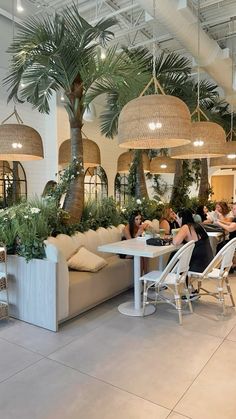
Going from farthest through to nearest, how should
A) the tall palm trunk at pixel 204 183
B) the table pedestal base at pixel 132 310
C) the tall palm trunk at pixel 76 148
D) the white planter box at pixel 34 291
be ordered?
the tall palm trunk at pixel 204 183 → the tall palm trunk at pixel 76 148 → the table pedestal base at pixel 132 310 → the white planter box at pixel 34 291

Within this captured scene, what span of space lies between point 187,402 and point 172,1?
16.3 feet

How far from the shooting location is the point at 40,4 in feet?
20.0

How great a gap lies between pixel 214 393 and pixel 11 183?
797 centimetres

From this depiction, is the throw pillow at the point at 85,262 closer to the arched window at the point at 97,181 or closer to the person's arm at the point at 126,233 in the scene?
the person's arm at the point at 126,233

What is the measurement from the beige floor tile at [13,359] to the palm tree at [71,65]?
215 centimetres

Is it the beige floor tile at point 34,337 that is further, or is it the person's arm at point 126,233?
the person's arm at point 126,233

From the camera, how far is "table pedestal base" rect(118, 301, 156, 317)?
3.91 m

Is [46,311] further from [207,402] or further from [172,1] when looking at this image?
[172,1]

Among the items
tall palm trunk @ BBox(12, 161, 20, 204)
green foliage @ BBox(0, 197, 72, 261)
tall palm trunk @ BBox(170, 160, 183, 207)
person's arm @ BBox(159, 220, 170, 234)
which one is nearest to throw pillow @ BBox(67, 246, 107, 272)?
A: green foliage @ BBox(0, 197, 72, 261)

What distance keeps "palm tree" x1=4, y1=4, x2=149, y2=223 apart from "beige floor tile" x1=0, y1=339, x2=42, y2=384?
2154 mm

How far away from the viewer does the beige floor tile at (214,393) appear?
2.19 meters

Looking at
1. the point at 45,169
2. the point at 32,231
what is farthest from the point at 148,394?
the point at 45,169

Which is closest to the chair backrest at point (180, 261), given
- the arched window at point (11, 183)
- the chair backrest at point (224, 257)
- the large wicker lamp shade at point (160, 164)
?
the chair backrest at point (224, 257)

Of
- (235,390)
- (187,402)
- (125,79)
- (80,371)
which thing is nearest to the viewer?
(187,402)
